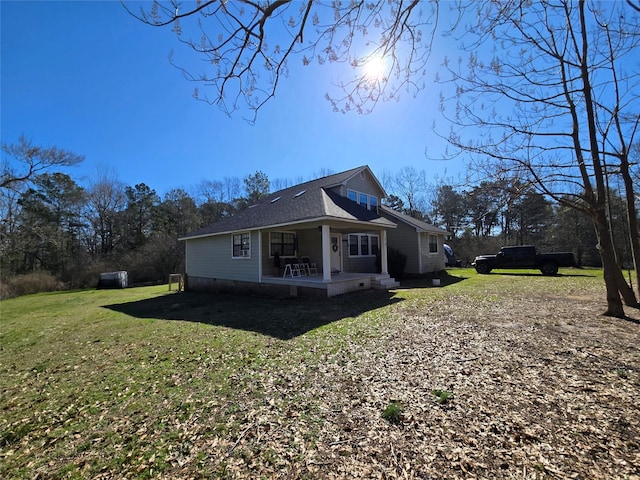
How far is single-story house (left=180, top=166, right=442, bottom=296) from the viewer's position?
433 inches

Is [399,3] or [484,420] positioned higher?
[399,3]

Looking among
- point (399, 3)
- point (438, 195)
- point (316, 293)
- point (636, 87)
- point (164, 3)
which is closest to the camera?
point (164, 3)

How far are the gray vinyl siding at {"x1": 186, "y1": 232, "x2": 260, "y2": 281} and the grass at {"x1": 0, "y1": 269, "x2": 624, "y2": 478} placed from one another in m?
4.20

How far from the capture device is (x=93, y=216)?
92.3 ft

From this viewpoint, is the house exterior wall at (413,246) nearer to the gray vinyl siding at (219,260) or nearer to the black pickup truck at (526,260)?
the black pickup truck at (526,260)

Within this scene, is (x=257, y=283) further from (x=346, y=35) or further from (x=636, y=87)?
(x=636, y=87)

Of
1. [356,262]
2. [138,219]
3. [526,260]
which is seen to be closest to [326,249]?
[356,262]

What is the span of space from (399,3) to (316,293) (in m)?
8.64

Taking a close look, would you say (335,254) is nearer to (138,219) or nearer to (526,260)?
(526,260)

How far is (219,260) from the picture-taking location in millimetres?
14508

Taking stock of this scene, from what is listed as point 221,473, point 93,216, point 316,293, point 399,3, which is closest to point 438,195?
point 316,293

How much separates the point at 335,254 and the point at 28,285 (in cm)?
2091

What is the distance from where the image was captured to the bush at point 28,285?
708 inches

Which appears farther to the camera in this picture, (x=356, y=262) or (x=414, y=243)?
(x=414, y=243)
